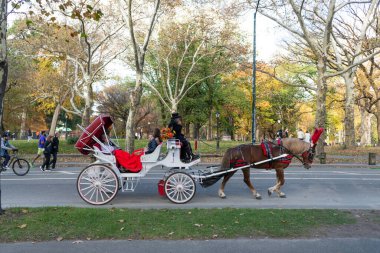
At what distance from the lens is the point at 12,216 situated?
24.7ft

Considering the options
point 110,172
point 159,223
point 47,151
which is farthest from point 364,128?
point 159,223

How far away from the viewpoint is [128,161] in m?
9.73

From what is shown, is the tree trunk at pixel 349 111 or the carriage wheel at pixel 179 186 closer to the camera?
the carriage wheel at pixel 179 186

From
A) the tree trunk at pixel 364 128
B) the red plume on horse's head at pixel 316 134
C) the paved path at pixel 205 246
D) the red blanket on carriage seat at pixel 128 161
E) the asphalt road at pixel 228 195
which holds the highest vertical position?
the tree trunk at pixel 364 128

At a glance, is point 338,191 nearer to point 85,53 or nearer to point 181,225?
point 181,225

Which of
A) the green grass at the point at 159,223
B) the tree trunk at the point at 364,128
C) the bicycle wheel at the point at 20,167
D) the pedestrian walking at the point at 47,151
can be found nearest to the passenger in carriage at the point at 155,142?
the green grass at the point at 159,223

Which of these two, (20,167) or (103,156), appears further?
(20,167)

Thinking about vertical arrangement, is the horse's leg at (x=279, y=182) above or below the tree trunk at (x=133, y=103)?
below

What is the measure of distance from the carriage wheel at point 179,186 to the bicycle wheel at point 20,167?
9.11 m

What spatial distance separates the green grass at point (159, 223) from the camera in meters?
6.52

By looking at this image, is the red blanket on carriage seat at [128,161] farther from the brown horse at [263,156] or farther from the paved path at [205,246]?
the paved path at [205,246]

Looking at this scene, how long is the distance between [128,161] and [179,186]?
1.41 meters

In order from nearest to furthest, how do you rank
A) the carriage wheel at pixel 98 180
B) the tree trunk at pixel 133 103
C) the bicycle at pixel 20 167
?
the carriage wheel at pixel 98 180 < the bicycle at pixel 20 167 < the tree trunk at pixel 133 103

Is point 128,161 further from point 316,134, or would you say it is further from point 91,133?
point 316,134
